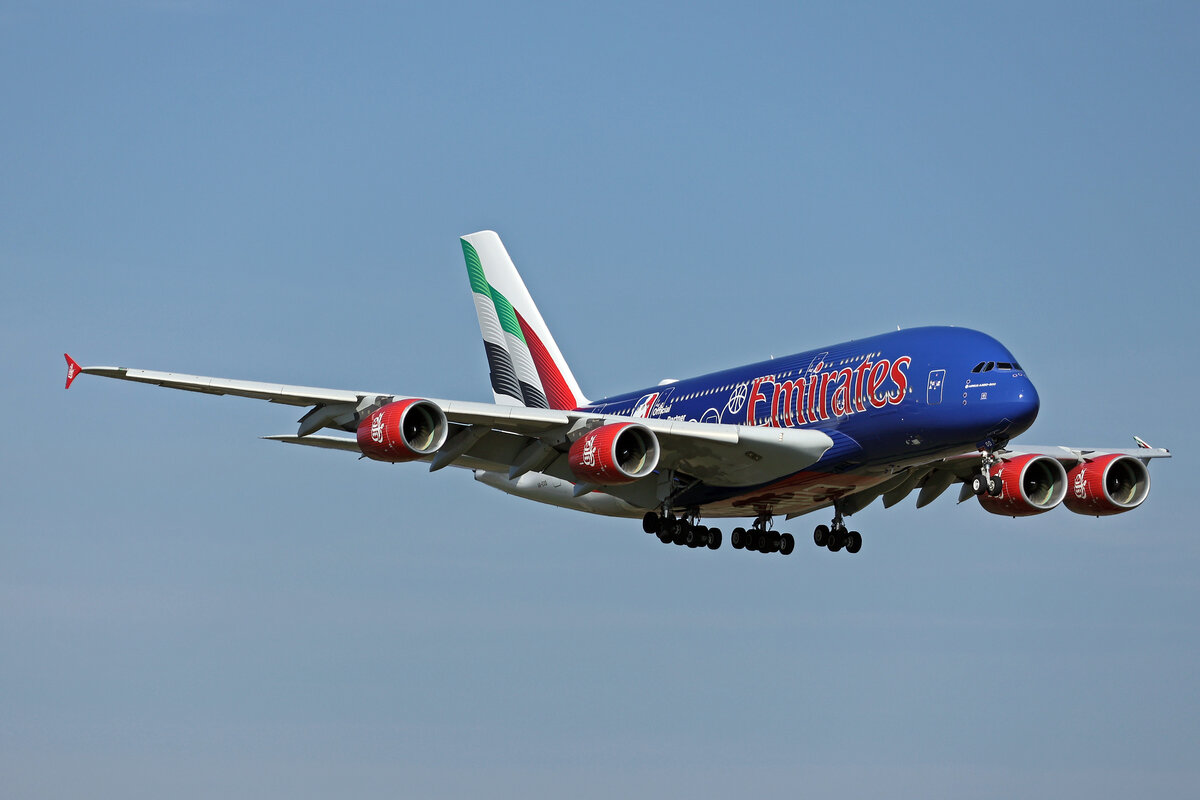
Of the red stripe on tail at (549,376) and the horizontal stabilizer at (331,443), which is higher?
the red stripe on tail at (549,376)

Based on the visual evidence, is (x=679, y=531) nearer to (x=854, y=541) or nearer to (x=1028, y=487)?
(x=854, y=541)

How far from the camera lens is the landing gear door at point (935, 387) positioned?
40.3 metres

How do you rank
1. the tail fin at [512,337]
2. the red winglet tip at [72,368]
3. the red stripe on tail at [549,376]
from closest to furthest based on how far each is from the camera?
the red winglet tip at [72,368]
the red stripe on tail at [549,376]
the tail fin at [512,337]

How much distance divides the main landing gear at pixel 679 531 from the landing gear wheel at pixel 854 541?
145 inches

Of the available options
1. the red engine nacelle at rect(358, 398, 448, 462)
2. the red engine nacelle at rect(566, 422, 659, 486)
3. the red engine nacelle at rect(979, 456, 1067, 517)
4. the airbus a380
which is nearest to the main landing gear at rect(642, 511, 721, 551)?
the airbus a380

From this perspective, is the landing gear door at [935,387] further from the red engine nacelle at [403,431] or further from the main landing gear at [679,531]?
the red engine nacelle at [403,431]

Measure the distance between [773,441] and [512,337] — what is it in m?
17.4

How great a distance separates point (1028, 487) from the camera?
47.9m

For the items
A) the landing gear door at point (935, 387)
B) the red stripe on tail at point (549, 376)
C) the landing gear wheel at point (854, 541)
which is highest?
the red stripe on tail at point (549, 376)

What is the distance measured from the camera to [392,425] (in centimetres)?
4062

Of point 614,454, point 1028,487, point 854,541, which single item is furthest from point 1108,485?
point 614,454

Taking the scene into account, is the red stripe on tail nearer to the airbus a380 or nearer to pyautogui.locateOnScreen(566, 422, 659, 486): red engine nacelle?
the airbus a380

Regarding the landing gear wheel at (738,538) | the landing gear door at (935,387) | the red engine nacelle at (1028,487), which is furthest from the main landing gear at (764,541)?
the landing gear door at (935,387)

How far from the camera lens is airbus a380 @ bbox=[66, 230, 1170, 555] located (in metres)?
40.6
